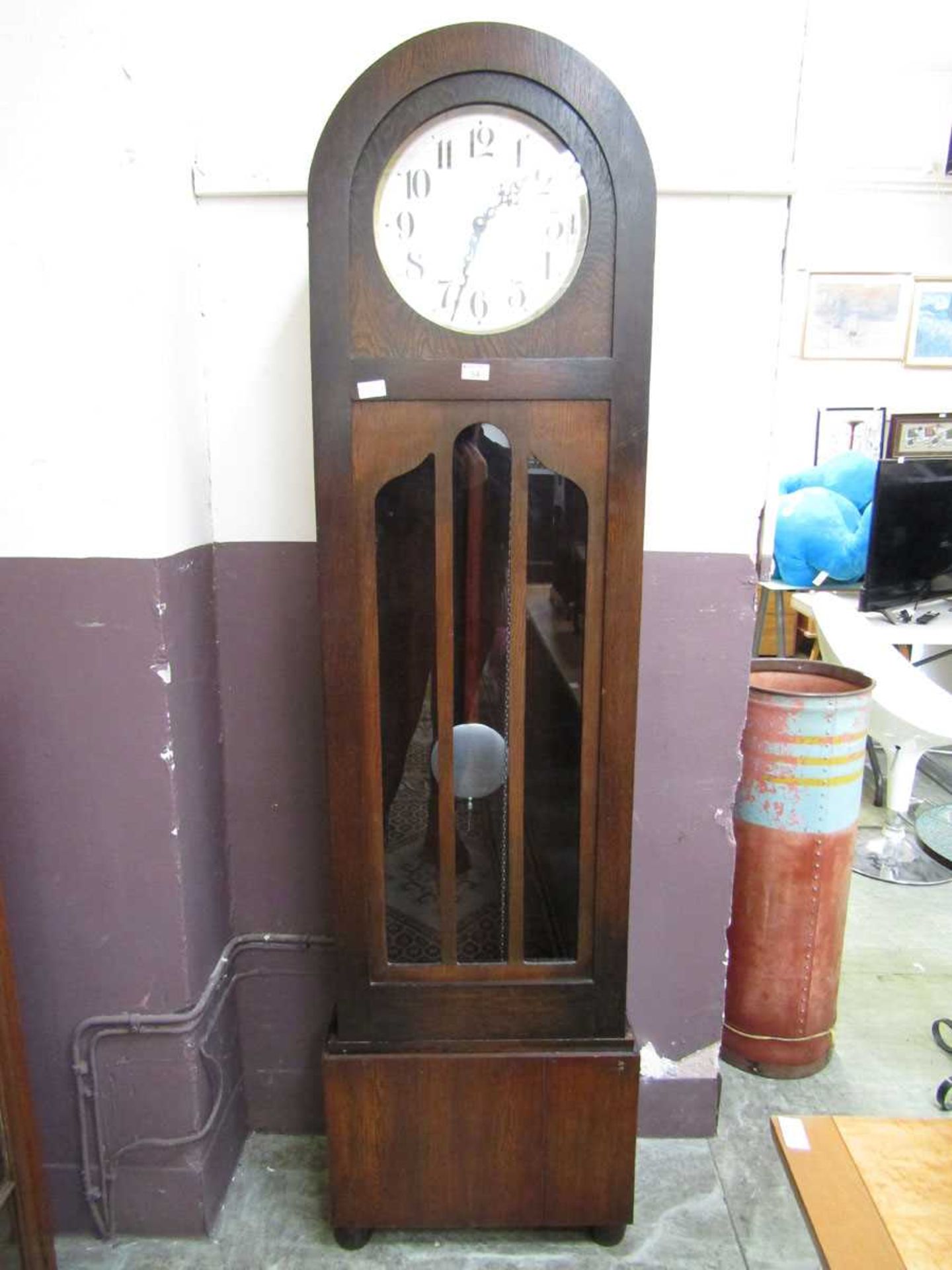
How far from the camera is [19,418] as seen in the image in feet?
3.88

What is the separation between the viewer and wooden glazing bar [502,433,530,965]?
1.16 meters

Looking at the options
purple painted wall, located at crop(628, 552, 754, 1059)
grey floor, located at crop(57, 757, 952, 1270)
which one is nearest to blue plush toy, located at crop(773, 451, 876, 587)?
grey floor, located at crop(57, 757, 952, 1270)

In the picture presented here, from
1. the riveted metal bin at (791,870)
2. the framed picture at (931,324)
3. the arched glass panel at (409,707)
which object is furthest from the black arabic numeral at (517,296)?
the framed picture at (931,324)

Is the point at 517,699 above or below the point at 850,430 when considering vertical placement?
below

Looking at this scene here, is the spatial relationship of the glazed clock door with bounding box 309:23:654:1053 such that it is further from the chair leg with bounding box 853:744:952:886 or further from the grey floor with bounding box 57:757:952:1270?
the chair leg with bounding box 853:744:952:886

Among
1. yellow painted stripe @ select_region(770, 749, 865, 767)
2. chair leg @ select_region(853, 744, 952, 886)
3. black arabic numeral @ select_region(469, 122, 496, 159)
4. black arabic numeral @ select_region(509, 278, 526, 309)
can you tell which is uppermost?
black arabic numeral @ select_region(469, 122, 496, 159)

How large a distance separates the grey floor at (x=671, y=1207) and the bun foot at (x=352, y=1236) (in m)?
0.01

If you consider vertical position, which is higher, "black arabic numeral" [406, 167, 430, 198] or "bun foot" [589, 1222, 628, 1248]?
"black arabic numeral" [406, 167, 430, 198]

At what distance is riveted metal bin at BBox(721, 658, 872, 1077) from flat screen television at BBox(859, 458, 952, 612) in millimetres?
1532

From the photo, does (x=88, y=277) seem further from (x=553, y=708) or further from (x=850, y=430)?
(x=850, y=430)

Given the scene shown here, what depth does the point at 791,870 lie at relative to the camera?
5.59 ft

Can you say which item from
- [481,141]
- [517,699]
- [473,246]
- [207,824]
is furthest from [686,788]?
[481,141]

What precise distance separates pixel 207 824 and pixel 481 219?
3.40ft

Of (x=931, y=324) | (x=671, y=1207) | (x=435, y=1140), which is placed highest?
(x=931, y=324)
